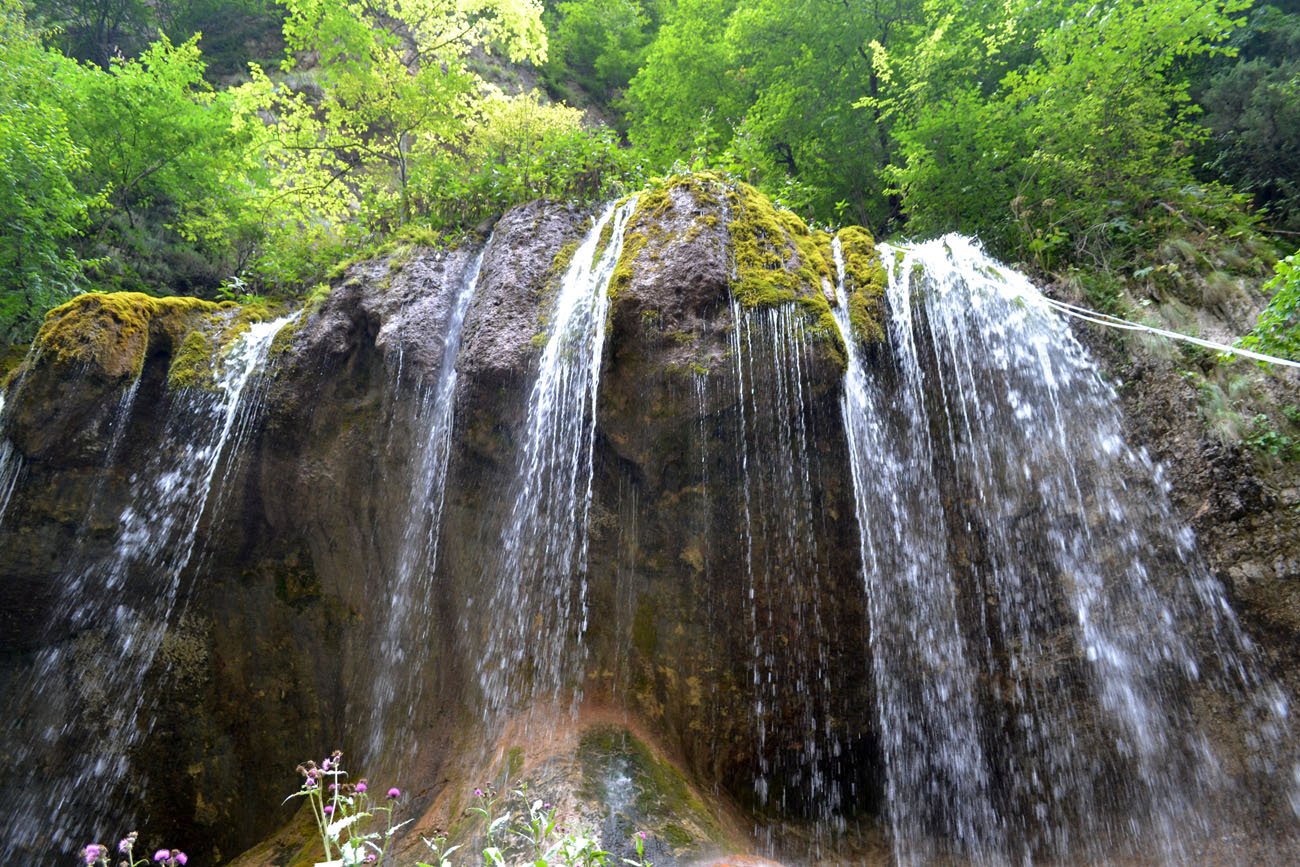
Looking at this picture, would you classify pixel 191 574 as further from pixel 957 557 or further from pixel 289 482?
pixel 957 557

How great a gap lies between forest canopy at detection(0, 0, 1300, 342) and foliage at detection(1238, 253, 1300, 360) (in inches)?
Result: 66.2

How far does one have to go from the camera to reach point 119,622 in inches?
269

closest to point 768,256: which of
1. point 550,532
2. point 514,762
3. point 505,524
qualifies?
point 550,532

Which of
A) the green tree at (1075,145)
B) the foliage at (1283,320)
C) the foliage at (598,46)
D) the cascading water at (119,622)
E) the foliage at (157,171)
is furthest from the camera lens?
the foliage at (598,46)

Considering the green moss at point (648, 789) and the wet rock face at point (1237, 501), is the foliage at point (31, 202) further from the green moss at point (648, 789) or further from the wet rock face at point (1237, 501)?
the wet rock face at point (1237, 501)

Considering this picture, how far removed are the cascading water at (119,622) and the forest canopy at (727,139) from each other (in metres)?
2.61

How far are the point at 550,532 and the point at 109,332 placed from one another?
5038 millimetres

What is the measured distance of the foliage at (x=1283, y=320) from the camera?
441cm

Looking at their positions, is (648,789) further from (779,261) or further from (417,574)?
(779,261)

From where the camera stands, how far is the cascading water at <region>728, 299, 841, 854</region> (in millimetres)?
5492

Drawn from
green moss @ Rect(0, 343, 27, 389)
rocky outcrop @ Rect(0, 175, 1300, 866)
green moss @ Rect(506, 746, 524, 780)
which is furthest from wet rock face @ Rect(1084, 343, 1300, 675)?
green moss @ Rect(0, 343, 27, 389)

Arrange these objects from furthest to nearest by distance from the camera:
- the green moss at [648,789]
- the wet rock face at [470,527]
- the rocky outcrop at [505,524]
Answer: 1. the wet rock face at [470,527]
2. the rocky outcrop at [505,524]
3. the green moss at [648,789]

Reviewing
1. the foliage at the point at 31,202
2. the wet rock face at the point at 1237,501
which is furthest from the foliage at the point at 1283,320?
the foliage at the point at 31,202

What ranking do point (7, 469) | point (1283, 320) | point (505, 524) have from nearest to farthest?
point (1283, 320), point (505, 524), point (7, 469)
